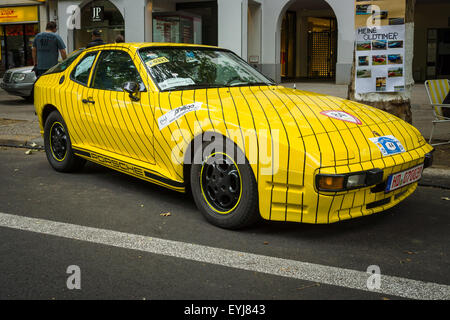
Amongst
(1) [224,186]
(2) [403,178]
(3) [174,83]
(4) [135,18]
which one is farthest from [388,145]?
(4) [135,18]

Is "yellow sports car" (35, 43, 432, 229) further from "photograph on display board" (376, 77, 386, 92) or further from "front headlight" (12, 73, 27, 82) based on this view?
"front headlight" (12, 73, 27, 82)

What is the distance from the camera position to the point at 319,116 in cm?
396

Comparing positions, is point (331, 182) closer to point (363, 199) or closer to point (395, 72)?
point (363, 199)

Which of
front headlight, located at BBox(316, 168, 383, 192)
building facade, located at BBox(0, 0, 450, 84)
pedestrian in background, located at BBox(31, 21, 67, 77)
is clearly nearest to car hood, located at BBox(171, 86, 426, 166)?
front headlight, located at BBox(316, 168, 383, 192)

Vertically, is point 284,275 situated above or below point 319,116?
below

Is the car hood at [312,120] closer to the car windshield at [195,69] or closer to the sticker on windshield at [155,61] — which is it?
the car windshield at [195,69]

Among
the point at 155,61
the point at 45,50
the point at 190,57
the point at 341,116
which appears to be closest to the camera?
the point at 341,116

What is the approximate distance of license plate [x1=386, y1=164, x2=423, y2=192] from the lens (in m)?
3.79

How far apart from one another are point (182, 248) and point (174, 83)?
1.64 meters

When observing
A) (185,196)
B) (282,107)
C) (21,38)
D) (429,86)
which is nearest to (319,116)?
(282,107)

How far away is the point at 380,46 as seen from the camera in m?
6.62

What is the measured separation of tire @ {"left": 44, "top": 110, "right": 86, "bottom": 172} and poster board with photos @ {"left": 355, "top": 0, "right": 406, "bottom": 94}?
3.81m
